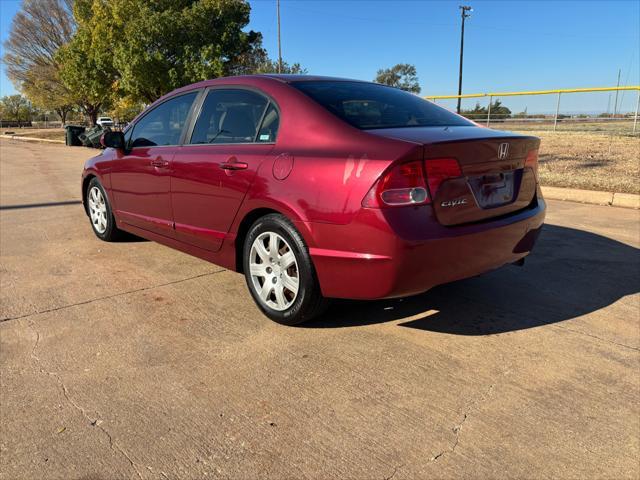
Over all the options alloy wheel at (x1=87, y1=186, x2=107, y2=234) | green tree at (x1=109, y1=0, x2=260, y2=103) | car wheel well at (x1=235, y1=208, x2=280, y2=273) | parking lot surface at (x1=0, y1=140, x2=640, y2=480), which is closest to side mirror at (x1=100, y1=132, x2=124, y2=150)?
alloy wheel at (x1=87, y1=186, x2=107, y2=234)

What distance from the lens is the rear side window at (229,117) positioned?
3582mm

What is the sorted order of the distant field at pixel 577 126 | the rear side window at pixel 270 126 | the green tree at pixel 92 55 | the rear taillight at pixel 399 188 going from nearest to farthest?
1. the rear taillight at pixel 399 188
2. the rear side window at pixel 270 126
3. the distant field at pixel 577 126
4. the green tree at pixel 92 55

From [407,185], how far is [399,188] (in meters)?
0.05

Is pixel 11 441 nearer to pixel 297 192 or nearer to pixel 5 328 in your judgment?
pixel 5 328

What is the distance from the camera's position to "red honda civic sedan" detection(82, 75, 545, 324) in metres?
2.74

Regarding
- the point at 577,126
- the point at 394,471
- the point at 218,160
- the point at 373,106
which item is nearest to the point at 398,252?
the point at 394,471

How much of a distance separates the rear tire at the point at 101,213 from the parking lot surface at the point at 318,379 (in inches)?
38.5

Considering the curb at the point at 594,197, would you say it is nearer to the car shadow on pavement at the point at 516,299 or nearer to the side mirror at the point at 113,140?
the car shadow on pavement at the point at 516,299

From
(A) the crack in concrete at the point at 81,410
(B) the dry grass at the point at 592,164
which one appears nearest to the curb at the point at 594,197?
(B) the dry grass at the point at 592,164

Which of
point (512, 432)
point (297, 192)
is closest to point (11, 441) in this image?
point (297, 192)

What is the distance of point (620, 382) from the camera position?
109 inches

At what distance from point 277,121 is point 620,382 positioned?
8.42 ft

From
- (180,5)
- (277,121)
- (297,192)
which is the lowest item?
(297,192)

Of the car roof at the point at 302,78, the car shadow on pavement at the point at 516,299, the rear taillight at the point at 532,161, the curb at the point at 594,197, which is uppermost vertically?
the car roof at the point at 302,78
